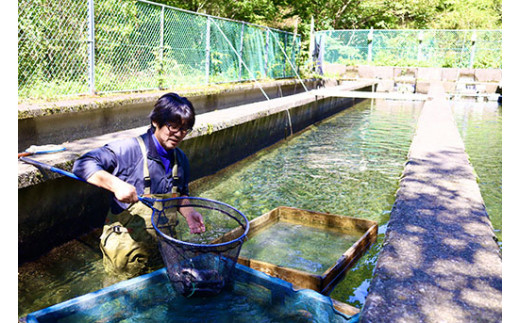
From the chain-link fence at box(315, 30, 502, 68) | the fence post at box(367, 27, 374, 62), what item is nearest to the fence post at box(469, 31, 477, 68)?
the chain-link fence at box(315, 30, 502, 68)

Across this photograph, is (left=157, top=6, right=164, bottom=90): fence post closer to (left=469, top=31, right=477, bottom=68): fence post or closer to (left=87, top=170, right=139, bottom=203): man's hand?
(left=87, top=170, right=139, bottom=203): man's hand

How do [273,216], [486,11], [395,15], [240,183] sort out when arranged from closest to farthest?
[273,216] < [240,183] < [395,15] < [486,11]

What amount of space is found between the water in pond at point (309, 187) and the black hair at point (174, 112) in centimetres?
182

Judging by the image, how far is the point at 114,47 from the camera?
300 inches

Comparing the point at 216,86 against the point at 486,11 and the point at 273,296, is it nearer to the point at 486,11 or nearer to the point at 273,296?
the point at 273,296

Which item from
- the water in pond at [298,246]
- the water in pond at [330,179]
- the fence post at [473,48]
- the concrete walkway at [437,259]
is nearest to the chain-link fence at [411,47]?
the fence post at [473,48]

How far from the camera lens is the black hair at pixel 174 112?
10.4ft

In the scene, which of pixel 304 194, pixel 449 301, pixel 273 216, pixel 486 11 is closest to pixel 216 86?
pixel 304 194

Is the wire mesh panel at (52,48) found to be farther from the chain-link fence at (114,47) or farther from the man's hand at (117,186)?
the man's hand at (117,186)

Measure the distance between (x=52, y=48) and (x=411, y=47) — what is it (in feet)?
89.2

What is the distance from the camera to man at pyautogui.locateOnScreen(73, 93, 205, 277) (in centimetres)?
320

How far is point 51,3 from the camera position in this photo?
6.45 metres

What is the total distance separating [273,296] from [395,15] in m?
37.0

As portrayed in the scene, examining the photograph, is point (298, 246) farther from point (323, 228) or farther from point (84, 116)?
point (84, 116)
